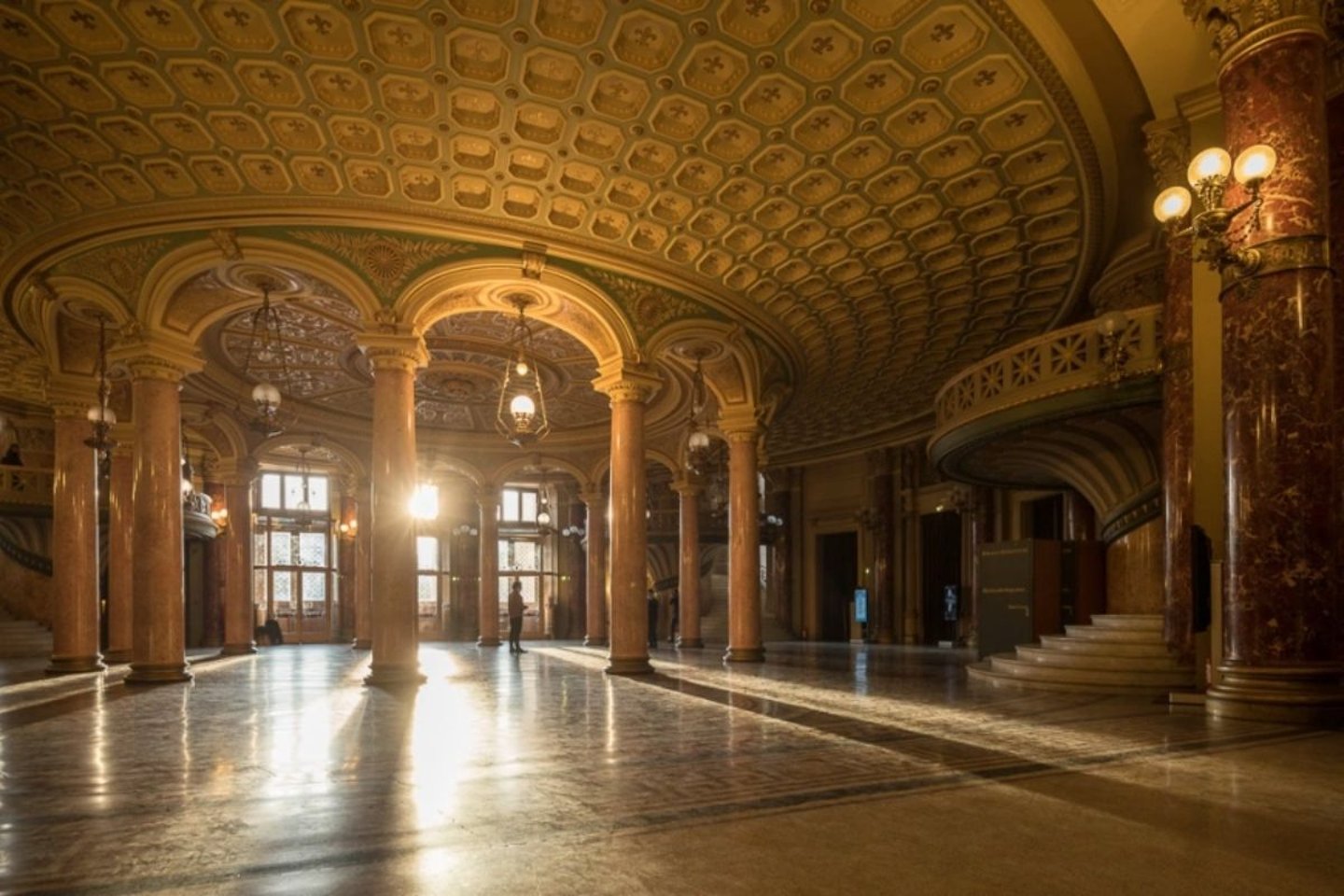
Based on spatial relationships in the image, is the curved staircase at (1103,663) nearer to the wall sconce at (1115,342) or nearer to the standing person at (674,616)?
the wall sconce at (1115,342)

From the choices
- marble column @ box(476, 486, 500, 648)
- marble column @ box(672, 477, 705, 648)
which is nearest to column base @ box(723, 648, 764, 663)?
marble column @ box(672, 477, 705, 648)

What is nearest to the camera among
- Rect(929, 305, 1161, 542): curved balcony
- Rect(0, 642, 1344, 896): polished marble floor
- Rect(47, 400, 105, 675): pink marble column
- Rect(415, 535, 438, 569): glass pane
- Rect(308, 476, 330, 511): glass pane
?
Rect(0, 642, 1344, 896): polished marble floor

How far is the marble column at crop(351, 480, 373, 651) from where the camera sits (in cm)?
1831

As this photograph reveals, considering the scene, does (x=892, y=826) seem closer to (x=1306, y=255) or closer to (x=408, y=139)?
(x=1306, y=255)

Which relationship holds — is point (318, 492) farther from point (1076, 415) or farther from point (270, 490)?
point (1076, 415)

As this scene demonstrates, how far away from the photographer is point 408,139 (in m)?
8.70

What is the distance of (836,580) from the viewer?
82.0ft

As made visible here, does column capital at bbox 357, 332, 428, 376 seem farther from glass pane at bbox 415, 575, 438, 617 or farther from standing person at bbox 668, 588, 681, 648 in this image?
glass pane at bbox 415, 575, 438, 617

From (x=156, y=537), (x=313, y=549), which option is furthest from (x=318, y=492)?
(x=156, y=537)

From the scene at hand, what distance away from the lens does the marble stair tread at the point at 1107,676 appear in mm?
8273

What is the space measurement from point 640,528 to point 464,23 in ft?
22.3

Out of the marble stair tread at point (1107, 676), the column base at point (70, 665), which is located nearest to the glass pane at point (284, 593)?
the column base at point (70, 665)

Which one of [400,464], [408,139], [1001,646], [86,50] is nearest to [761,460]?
[1001,646]

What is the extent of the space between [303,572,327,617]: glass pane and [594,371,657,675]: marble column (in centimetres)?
1857
